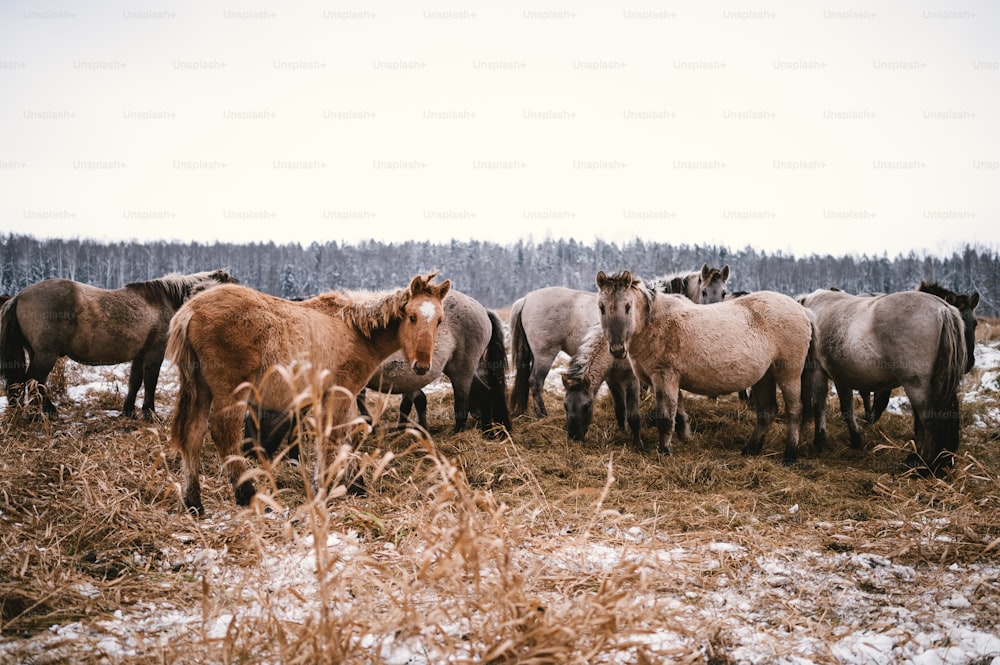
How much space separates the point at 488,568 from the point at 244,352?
8.53ft

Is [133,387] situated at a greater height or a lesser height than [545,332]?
lesser

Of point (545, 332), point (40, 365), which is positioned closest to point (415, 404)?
point (545, 332)

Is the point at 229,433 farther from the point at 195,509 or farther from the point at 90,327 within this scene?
the point at 90,327

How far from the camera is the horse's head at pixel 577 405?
6762 mm

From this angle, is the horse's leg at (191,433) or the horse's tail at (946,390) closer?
the horse's leg at (191,433)

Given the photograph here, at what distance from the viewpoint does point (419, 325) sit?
4605mm

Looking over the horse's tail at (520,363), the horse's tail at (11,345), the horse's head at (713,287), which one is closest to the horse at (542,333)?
the horse's tail at (520,363)

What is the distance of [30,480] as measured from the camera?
12.4 feet

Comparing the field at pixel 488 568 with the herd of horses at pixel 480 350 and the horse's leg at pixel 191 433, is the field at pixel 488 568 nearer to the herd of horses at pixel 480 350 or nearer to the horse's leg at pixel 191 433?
the horse's leg at pixel 191 433

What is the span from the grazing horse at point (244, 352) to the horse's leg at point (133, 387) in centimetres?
499

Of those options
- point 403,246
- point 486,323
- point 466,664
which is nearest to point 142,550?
point 466,664

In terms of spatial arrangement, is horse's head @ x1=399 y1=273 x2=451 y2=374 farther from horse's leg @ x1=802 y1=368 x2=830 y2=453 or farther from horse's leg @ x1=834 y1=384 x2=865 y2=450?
horse's leg @ x1=834 y1=384 x2=865 y2=450

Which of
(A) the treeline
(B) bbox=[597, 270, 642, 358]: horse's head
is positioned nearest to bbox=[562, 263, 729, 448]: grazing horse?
(B) bbox=[597, 270, 642, 358]: horse's head

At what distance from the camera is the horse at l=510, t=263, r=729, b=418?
355 inches
